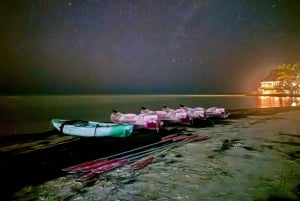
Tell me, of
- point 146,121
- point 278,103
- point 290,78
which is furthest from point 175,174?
point 290,78

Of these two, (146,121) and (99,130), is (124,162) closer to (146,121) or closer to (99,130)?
(99,130)

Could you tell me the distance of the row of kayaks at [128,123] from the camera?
21.5m

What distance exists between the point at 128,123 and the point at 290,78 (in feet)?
342

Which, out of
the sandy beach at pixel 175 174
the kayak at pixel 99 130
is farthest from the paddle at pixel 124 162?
the kayak at pixel 99 130

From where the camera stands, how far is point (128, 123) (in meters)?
28.8

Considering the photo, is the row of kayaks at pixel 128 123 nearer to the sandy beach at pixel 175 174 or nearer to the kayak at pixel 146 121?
the kayak at pixel 146 121

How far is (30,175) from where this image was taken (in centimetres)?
1266

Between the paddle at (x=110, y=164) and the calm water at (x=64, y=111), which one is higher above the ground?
the calm water at (x=64, y=111)

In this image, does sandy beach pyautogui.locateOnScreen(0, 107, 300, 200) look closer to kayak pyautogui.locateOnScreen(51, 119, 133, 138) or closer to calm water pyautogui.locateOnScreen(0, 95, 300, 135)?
kayak pyautogui.locateOnScreen(51, 119, 133, 138)

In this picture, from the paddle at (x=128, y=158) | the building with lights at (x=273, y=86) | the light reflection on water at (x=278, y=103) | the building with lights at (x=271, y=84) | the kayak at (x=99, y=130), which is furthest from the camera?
the building with lights at (x=271, y=84)

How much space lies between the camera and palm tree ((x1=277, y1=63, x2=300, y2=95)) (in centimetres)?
10675

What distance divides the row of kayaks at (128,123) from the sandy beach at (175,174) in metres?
2.14

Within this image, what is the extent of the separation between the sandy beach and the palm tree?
102063 millimetres

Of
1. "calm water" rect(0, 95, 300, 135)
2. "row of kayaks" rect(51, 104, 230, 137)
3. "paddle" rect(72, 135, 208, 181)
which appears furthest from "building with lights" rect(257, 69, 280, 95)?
"paddle" rect(72, 135, 208, 181)
